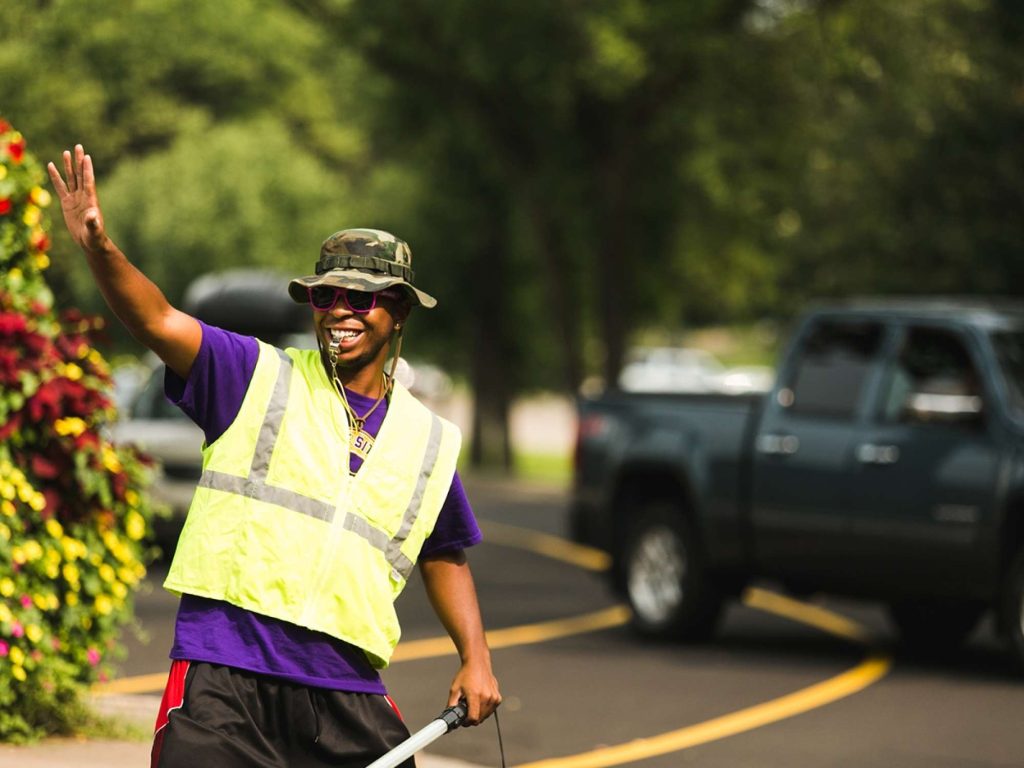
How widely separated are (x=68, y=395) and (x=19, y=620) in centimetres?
88

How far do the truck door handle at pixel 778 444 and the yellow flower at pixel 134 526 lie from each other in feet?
16.2

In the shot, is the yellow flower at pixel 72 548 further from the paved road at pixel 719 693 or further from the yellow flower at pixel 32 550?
the paved road at pixel 719 693

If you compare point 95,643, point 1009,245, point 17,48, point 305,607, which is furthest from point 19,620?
point 1009,245

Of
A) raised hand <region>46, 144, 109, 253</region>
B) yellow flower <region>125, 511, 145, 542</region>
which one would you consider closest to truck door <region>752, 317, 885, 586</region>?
yellow flower <region>125, 511, 145, 542</region>

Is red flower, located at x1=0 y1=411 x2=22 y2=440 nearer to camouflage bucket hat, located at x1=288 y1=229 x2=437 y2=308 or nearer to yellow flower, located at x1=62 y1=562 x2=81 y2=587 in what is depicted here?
yellow flower, located at x1=62 y1=562 x2=81 y2=587

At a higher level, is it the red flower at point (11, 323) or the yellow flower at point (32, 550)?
the red flower at point (11, 323)

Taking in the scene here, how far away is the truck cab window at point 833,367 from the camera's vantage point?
1198cm

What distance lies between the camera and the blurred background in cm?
2048

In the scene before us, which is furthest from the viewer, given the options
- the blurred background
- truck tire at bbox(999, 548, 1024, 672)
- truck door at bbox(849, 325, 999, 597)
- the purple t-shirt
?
the blurred background

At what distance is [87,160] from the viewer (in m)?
4.32

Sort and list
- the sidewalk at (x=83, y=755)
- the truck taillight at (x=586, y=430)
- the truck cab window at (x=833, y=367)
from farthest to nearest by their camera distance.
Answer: the truck taillight at (x=586, y=430) < the truck cab window at (x=833, y=367) < the sidewalk at (x=83, y=755)

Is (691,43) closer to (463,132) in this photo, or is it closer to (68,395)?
(463,132)

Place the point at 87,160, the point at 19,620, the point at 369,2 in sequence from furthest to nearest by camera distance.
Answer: the point at 369,2 < the point at 19,620 < the point at 87,160

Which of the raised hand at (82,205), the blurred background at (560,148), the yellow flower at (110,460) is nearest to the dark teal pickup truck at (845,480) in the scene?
the blurred background at (560,148)
